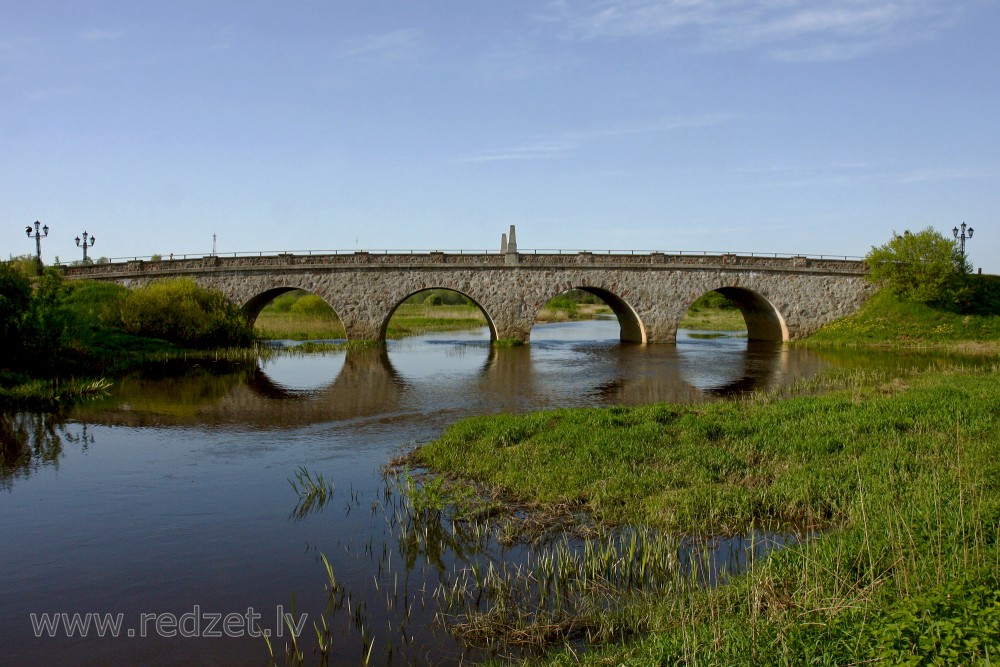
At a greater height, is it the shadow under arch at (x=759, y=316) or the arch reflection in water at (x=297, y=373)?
the shadow under arch at (x=759, y=316)

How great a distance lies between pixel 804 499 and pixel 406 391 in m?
15.6

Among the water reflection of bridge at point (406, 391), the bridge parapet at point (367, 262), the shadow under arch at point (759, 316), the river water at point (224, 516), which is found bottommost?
the river water at point (224, 516)

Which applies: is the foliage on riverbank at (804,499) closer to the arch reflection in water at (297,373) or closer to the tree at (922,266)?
the arch reflection in water at (297,373)

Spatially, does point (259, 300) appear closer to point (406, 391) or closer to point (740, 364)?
point (406, 391)

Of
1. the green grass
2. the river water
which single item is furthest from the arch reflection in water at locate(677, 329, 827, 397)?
the green grass

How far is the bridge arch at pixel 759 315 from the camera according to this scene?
4584 cm

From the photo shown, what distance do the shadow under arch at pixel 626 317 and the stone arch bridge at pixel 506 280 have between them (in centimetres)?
14

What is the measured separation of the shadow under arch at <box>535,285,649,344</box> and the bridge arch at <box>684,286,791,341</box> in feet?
11.7

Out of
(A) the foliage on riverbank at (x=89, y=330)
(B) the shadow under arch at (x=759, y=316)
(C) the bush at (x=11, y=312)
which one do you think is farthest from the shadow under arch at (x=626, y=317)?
(C) the bush at (x=11, y=312)

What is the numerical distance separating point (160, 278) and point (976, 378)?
40.6 metres

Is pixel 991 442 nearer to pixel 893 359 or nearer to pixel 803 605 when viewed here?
pixel 803 605

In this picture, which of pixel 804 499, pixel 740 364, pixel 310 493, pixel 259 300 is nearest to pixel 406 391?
pixel 310 493

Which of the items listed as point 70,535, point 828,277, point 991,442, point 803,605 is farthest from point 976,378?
point 828,277

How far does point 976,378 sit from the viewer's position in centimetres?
2009
